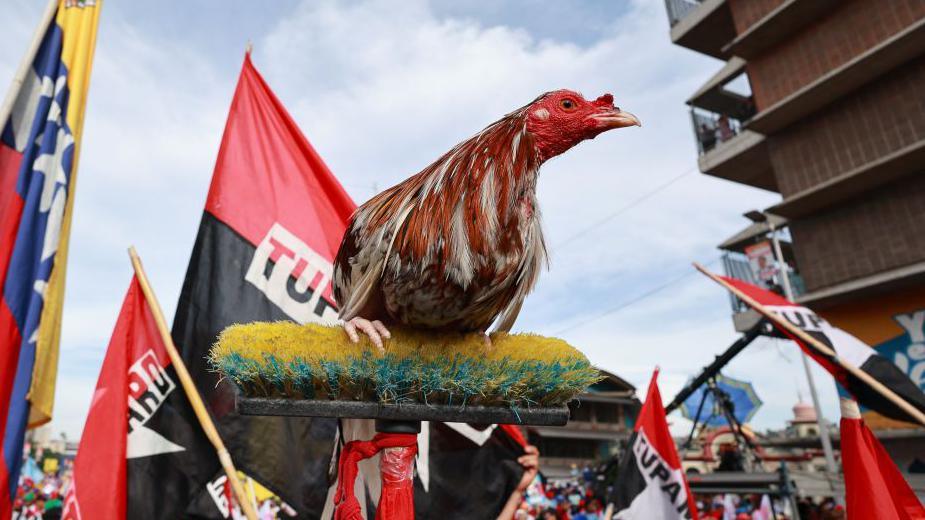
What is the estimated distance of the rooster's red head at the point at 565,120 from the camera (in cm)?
199

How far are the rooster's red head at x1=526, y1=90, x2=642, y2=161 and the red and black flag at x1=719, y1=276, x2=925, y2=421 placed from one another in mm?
3529

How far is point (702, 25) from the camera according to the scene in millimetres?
16016

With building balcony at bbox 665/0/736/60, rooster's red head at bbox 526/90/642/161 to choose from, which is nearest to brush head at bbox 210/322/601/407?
rooster's red head at bbox 526/90/642/161

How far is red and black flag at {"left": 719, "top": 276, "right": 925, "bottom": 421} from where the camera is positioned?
14.0 ft

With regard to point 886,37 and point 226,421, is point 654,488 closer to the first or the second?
point 226,421

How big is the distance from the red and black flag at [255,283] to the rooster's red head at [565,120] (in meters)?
2.94

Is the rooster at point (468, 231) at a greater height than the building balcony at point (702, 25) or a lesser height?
lesser

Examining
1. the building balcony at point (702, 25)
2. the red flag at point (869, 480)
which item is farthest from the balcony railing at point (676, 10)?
the red flag at point (869, 480)

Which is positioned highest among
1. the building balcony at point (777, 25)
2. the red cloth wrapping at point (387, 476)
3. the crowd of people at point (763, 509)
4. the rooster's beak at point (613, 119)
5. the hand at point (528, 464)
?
the building balcony at point (777, 25)

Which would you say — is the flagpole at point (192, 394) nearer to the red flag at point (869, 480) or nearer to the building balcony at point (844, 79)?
the red flag at point (869, 480)

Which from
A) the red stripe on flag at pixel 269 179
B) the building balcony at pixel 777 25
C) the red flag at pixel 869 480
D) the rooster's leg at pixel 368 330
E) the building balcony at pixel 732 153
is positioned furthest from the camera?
the building balcony at pixel 732 153

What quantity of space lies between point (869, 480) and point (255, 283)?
426 centimetres

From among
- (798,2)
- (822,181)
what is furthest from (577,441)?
(798,2)

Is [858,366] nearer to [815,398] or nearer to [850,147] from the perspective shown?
[850,147]
